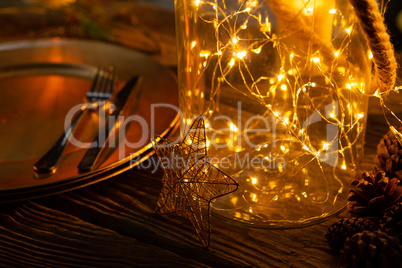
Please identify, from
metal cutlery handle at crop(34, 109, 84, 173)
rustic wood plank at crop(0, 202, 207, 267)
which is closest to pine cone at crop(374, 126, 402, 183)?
rustic wood plank at crop(0, 202, 207, 267)

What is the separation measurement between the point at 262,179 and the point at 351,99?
0.38 feet

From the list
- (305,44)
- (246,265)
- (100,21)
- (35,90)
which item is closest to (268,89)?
(305,44)

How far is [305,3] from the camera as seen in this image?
378 millimetres

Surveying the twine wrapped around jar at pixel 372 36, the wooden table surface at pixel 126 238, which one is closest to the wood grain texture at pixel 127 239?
the wooden table surface at pixel 126 238

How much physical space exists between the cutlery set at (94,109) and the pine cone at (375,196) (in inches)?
9.0

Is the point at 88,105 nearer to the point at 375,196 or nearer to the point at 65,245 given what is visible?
the point at 65,245

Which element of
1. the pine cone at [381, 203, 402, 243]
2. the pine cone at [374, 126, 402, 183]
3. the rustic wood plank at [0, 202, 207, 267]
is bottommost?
the rustic wood plank at [0, 202, 207, 267]

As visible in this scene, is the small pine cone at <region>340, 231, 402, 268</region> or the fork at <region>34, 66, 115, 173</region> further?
the fork at <region>34, 66, 115, 173</region>

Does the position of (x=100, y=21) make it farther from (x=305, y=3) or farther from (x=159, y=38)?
(x=305, y=3)

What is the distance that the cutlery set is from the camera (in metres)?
0.42

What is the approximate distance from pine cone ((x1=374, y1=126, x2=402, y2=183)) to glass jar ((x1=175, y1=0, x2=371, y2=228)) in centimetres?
4

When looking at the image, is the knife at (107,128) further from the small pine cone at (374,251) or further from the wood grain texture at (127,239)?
the small pine cone at (374,251)

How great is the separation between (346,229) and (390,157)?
0.09 metres

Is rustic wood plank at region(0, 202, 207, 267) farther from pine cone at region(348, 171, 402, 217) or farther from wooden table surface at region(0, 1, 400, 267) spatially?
pine cone at region(348, 171, 402, 217)
